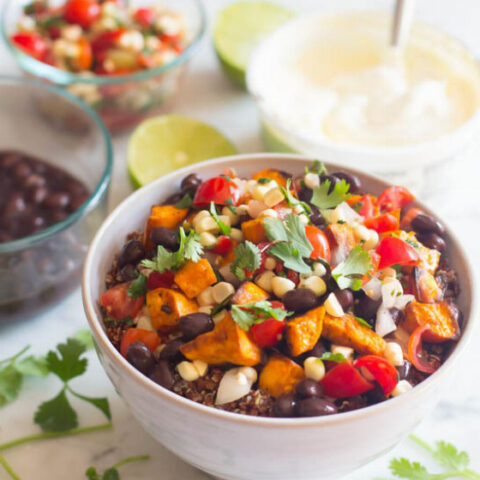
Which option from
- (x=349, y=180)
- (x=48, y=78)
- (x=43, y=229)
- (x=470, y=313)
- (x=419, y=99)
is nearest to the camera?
(x=470, y=313)

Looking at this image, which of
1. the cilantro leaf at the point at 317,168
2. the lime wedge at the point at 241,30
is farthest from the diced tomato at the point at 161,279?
the lime wedge at the point at 241,30

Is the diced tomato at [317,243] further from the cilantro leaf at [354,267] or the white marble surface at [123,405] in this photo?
the white marble surface at [123,405]

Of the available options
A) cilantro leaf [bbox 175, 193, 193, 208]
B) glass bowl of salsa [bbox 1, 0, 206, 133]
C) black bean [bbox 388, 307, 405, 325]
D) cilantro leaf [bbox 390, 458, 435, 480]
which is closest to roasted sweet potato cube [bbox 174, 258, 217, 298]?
cilantro leaf [bbox 175, 193, 193, 208]

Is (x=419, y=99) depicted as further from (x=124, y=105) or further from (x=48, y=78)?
(x=48, y=78)

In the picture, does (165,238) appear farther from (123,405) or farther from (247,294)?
(123,405)

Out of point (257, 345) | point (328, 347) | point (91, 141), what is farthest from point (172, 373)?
point (91, 141)

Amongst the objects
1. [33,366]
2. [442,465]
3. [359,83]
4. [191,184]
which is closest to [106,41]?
[359,83]

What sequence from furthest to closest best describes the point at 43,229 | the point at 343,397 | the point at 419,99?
the point at 419,99, the point at 43,229, the point at 343,397
